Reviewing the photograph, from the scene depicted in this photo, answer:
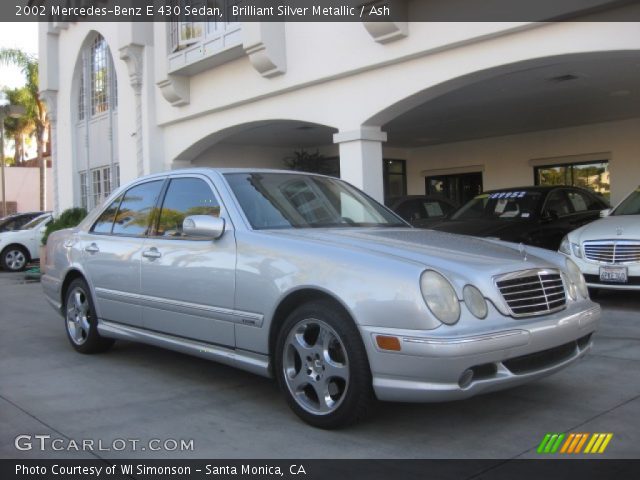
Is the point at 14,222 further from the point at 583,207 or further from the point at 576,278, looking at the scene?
the point at 576,278

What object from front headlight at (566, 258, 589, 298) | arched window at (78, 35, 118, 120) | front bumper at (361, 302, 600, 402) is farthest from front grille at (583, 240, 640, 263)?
arched window at (78, 35, 118, 120)

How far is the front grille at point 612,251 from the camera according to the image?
7.34 metres

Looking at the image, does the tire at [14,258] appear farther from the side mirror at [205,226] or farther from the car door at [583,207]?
the side mirror at [205,226]

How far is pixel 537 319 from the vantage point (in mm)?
3719

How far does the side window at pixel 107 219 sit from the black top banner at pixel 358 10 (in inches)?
192

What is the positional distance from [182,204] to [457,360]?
2.67 meters

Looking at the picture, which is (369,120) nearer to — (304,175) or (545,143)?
(304,175)

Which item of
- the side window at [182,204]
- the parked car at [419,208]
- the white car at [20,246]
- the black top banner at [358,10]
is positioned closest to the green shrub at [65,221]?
the white car at [20,246]

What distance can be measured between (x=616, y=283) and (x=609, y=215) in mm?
1591

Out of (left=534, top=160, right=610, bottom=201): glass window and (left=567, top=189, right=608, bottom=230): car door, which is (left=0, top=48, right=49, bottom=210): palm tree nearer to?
(left=534, top=160, right=610, bottom=201): glass window

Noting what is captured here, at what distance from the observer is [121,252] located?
5402 millimetres

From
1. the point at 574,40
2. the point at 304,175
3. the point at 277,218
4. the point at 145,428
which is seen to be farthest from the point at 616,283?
the point at 145,428

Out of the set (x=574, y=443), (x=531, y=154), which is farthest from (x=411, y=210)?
(x=574, y=443)
